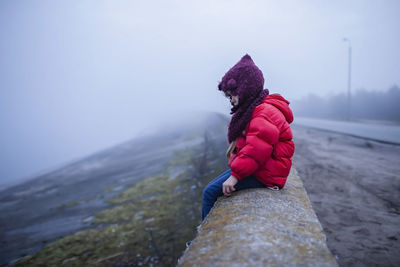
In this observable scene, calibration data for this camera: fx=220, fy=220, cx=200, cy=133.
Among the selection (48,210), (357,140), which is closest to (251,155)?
(48,210)

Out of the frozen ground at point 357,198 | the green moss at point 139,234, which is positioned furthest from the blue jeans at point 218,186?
the green moss at point 139,234

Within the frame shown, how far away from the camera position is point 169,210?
541 centimetres

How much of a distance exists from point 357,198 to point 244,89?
377cm

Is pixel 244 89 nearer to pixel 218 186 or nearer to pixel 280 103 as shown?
pixel 280 103

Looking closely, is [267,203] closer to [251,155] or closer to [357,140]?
[251,155]

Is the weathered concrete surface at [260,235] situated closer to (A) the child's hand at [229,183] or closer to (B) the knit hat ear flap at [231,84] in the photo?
(A) the child's hand at [229,183]

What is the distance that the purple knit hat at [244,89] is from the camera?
6.87 feet

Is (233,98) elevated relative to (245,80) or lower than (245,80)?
lower

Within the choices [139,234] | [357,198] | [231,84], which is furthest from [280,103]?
[139,234]

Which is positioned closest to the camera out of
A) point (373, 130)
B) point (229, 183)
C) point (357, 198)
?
point (229, 183)

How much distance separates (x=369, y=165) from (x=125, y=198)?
7405 mm

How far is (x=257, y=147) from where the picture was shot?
6.03ft

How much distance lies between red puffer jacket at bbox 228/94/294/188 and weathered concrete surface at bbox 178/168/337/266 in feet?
0.72

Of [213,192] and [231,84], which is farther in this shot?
[213,192]
